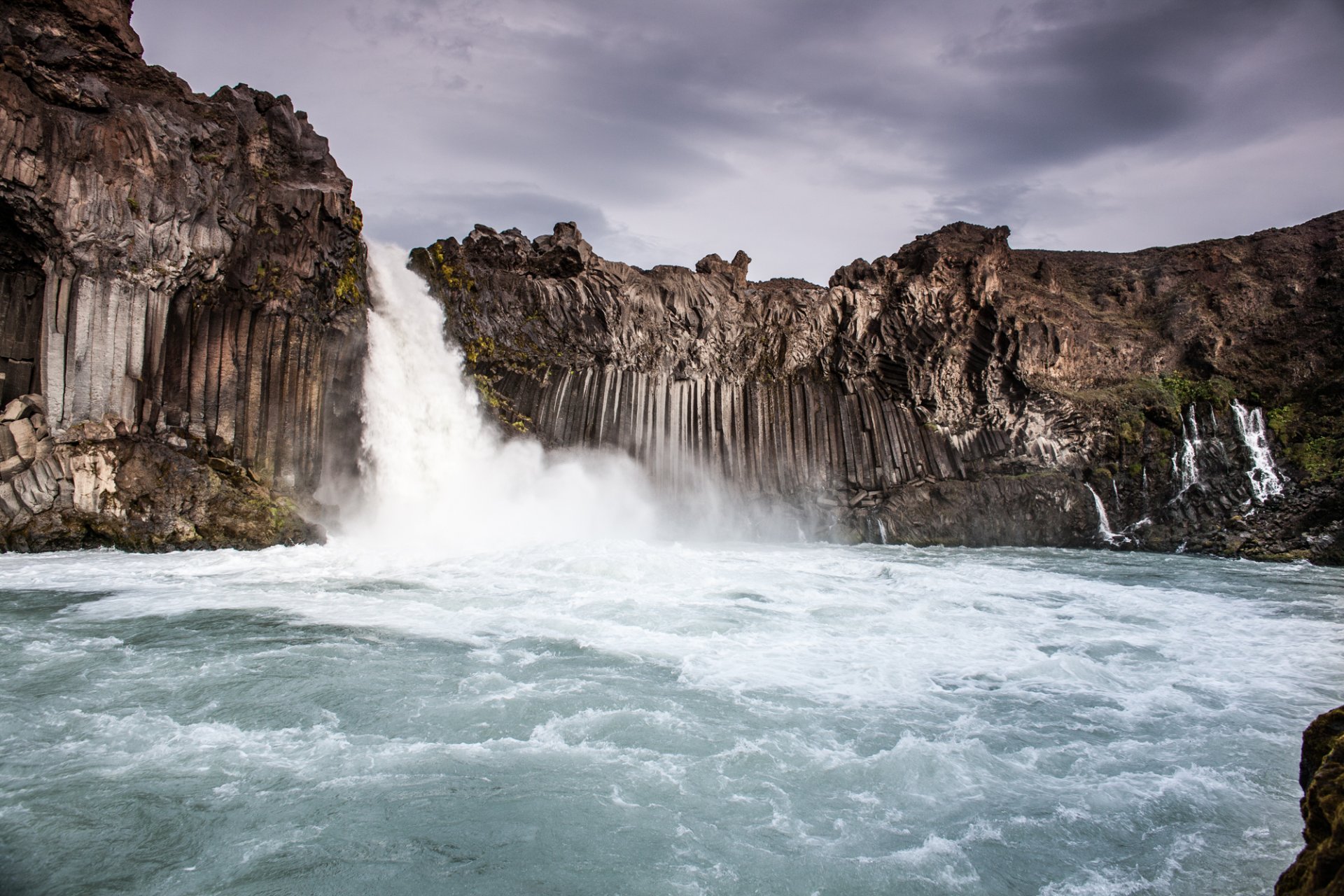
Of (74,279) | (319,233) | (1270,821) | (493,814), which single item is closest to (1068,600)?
(1270,821)

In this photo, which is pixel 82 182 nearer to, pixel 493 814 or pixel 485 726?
pixel 485 726

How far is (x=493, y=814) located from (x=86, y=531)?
14.9 meters

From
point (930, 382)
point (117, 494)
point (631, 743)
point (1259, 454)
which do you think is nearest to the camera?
point (631, 743)

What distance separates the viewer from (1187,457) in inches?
1011

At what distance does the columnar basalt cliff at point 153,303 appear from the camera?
16.0 meters

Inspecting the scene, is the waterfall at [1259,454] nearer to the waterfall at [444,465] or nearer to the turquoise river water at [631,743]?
the turquoise river water at [631,743]

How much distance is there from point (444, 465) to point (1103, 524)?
2123cm

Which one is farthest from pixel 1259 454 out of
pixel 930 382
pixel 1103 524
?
pixel 930 382

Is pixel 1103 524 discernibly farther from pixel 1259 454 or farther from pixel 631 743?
pixel 631 743

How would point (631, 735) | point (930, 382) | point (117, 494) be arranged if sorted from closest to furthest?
point (631, 735)
point (117, 494)
point (930, 382)

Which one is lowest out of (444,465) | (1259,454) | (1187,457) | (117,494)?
(117,494)

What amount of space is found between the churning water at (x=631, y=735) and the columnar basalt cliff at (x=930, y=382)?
12217mm

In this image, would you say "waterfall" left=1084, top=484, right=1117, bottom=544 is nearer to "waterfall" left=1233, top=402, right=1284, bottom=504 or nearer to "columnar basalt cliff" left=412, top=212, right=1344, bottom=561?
"columnar basalt cliff" left=412, top=212, right=1344, bottom=561

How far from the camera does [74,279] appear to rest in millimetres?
16609
